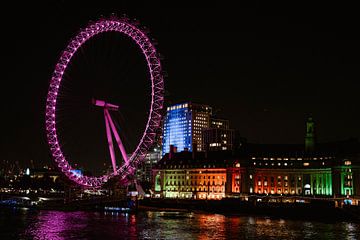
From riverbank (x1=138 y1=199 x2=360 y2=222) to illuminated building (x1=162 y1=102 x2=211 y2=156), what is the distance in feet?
248

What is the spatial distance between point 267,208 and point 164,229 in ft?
96.7

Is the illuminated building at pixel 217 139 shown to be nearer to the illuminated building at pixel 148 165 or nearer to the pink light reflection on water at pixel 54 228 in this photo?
the illuminated building at pixel 148 165

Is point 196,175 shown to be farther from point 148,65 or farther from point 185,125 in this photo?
point 148,65

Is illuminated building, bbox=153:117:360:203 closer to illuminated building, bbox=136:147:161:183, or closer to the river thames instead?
the river thames

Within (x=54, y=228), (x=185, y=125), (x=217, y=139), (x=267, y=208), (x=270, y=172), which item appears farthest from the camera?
(x=185, y=125)

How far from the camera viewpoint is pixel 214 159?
115250 mm

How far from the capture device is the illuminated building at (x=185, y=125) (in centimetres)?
16650

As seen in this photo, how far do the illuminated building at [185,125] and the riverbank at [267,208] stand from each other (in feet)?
248

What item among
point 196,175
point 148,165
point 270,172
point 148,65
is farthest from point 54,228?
point 148,165

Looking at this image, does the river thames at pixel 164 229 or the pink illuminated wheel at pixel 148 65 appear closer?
the river thames at pixel 164 229

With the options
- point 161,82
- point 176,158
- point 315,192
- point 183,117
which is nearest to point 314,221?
point 161,82

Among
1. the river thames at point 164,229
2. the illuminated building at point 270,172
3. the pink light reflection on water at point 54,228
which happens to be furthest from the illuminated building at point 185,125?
the pink light reflection on water at point 54,228

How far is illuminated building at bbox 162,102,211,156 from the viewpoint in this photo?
166500 millimetres

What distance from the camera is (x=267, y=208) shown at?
77.8 meters
